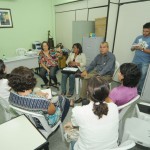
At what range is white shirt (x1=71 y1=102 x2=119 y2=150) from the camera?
36.3 inches

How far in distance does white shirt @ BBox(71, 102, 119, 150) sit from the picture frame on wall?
4395 mm

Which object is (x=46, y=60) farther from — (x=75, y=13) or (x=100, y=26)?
(x=75, y=13)

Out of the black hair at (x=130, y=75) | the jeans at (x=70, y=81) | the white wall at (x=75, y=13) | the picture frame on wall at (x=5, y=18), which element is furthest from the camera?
the picture frame on wall at (x=5, y=18)

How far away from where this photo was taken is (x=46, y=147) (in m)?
A: 1.04

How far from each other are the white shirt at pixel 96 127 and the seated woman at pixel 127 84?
0.51 m

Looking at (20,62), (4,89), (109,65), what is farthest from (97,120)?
(20,62)

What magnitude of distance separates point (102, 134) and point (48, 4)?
206 inches

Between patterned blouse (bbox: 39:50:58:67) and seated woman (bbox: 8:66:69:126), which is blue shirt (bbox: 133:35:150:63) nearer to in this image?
patterned blouse (bbox: 39:50:58:67)

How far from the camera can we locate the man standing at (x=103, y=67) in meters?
2.60

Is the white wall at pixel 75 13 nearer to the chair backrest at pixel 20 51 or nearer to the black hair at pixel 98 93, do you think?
the chair backrest at pixel 20 51

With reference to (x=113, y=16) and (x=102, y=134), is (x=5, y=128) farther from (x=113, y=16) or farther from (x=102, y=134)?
(x=113, y=16)

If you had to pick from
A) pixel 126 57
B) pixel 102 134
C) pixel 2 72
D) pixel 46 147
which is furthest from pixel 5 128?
pixel 126 57

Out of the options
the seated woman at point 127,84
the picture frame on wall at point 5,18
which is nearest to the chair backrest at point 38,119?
the seated woman at point 127,84

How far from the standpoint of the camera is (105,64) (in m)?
2.68
